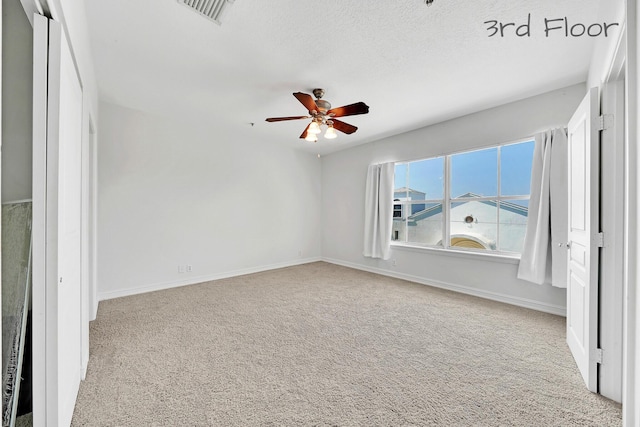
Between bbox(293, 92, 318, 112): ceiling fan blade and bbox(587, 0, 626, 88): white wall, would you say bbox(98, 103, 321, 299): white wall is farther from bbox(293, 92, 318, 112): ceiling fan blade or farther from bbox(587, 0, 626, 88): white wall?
bbox(587, 0, 626, 88): white wall

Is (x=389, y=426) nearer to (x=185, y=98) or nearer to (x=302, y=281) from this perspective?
(x=302, y=281)

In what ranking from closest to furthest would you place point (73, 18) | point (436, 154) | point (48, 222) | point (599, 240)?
point (48, 222) → point (73, 18) → point (599, 240) → point (436, 154)

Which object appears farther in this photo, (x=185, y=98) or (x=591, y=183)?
(x=185, y=98)

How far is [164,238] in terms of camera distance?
13.0 feet

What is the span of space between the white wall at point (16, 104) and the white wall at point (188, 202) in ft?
8.81

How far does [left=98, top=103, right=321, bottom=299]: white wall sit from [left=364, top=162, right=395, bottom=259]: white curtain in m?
1.49

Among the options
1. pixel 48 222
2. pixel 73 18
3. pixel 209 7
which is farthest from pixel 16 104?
pixel 209 7

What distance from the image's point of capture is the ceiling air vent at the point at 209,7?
5.89 feet

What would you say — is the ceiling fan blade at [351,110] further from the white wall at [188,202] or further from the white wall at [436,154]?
the white wall at [188,202]

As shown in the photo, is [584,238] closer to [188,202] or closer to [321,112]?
[321,112]

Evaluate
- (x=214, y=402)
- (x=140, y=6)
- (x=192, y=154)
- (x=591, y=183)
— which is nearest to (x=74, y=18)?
(x=140, y=6)

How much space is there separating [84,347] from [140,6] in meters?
2.40

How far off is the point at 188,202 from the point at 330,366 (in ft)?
10.8

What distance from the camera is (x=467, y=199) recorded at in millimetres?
3891
